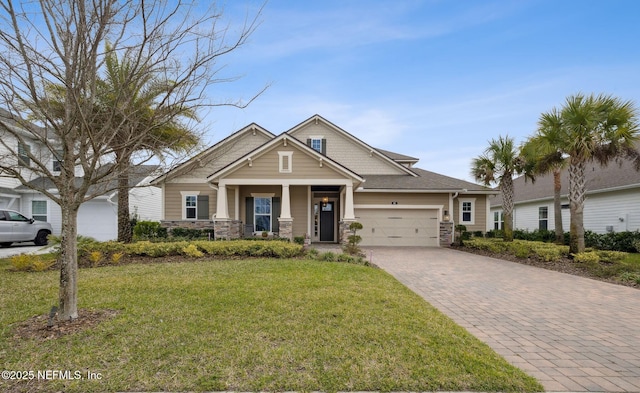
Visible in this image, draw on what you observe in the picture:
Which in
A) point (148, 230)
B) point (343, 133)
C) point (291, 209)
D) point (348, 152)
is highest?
point (343, 133)

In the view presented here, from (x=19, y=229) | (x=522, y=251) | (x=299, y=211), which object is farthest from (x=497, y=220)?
(x=19, y=229)

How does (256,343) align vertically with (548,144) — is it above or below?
below

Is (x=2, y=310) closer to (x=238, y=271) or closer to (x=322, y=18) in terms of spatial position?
(x=238, y=271)

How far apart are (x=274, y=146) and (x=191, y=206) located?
6007 mm

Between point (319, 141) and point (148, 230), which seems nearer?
point (148, 230)

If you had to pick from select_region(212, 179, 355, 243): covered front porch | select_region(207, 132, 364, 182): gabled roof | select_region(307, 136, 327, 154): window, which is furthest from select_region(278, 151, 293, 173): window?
select_region(307, 136, 327, 154): window

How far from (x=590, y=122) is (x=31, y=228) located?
81.4 ft

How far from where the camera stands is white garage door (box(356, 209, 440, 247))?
55.7ft

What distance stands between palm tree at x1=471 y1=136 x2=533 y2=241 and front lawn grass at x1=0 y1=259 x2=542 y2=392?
11450 millimetres

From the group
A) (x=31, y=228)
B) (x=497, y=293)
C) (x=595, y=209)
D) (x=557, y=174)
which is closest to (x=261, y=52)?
(x=497, y=293)

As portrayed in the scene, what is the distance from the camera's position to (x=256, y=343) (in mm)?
3852

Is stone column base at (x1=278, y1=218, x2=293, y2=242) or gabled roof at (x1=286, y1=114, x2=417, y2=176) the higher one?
gabled roof at (x1=286, y1=114, x2=417, y2=176)

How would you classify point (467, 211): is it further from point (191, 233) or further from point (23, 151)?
point (23, 151)

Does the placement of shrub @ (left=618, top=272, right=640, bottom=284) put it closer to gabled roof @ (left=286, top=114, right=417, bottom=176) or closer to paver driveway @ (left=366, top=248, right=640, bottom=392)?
paver driveway @ (left=366, top=248, right=640, bottom=392)
